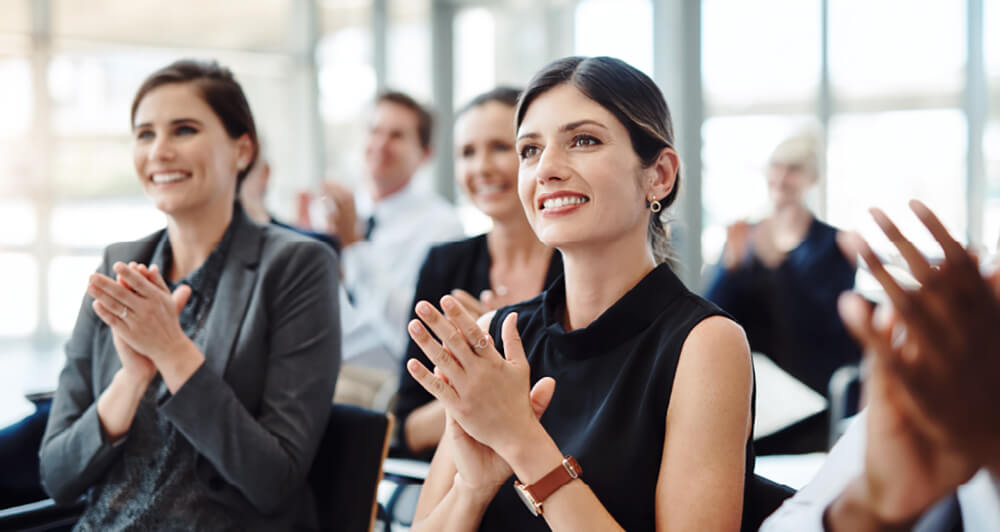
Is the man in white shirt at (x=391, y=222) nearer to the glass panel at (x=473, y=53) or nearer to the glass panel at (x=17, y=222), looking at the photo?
the glass panel at (x=473, y=53)

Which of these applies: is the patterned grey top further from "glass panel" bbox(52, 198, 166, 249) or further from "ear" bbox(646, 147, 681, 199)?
"glass panel" bbox(52, 198, 166, 249)

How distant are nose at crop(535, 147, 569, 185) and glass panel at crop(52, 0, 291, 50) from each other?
18.4ft

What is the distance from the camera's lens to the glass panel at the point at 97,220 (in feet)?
20.5

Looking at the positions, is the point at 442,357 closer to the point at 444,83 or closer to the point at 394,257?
the point at 394,257

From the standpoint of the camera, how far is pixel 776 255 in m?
3.56

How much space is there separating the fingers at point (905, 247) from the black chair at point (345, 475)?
110cm

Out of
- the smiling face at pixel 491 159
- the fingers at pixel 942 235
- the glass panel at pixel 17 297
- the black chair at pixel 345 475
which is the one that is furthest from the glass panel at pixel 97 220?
the fingers at pixel 942 235

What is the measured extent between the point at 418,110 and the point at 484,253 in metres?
1.50

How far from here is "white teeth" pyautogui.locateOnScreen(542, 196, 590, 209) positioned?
1.36 metres

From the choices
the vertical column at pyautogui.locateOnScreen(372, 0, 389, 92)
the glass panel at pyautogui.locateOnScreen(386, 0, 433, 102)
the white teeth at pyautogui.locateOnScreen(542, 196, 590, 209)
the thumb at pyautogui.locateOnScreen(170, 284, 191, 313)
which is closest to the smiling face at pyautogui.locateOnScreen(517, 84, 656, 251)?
the white teeth at pyautogui.locateOnScreen(542, 196, 590, 209)

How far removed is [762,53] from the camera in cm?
545

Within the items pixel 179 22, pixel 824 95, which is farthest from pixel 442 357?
pixel 179 22

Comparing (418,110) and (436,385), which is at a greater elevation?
(418,110)

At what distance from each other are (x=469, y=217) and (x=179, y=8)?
2701 millimetres
